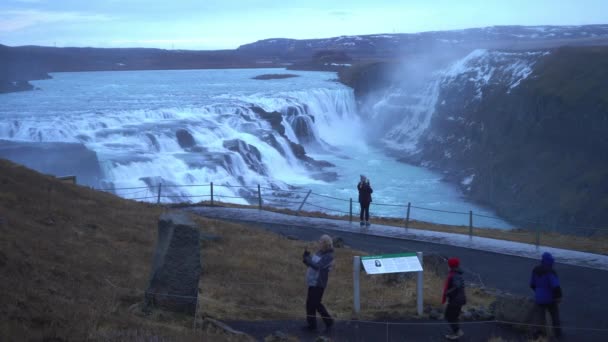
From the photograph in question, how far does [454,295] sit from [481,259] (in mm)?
7513

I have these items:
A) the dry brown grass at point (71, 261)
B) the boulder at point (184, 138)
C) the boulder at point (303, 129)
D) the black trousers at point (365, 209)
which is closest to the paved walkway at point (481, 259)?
the black trousers at point (365, 209)

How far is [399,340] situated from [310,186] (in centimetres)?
3202

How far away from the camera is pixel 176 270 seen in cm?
913

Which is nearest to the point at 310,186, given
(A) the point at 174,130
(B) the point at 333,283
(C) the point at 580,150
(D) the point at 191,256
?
(A) the point at 174,130

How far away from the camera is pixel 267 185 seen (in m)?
38.8

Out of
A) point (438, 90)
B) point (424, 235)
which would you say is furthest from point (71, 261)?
point (438, 90)

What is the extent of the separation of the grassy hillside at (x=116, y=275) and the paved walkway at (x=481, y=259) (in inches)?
43.7

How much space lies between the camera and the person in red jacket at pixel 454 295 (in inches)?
356

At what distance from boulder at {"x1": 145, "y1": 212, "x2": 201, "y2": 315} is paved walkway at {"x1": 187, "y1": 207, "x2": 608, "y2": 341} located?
791 mm

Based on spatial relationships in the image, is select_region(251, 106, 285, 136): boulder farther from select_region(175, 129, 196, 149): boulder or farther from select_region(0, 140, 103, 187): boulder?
select_region(0, 140, 103, 187): boulder

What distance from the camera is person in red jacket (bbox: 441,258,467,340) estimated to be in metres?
9.04

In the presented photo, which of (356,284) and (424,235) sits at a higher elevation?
(356,284)

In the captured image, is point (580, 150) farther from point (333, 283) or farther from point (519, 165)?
point (333, 283)

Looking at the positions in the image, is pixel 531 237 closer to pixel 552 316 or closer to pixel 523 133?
pixel 552 316
